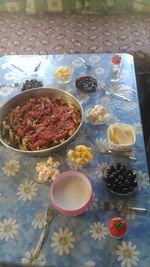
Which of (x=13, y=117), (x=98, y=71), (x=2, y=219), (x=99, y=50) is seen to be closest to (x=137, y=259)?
(x=2, y=219)

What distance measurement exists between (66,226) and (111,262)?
19 centimetres

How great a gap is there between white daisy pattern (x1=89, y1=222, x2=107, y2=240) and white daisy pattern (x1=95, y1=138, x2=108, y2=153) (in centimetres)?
34

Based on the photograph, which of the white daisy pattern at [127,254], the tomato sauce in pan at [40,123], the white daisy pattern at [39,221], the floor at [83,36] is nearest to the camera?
the white daisy pattern at [127,254]

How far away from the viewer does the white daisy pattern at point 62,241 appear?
2.97 feet

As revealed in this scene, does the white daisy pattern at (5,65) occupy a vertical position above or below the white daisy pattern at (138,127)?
above

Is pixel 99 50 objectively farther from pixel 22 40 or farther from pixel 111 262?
pixel 111 262

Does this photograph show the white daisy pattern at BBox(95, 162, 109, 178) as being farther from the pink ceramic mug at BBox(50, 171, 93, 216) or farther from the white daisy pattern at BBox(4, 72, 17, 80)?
the white daisy pattern at BBox(4, 72, 17, 80)

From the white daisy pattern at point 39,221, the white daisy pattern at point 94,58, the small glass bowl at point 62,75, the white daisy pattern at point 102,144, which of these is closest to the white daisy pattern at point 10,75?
the small glass bowl at point 62,75

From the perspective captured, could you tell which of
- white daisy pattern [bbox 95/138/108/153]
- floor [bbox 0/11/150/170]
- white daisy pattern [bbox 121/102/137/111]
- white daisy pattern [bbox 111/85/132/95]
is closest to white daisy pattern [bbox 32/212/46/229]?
white daisy pattern [bbox 95/138/108/153]

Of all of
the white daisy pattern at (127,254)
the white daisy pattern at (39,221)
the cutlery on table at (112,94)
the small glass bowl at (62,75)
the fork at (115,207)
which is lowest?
the white daisy pattern at (127,254)

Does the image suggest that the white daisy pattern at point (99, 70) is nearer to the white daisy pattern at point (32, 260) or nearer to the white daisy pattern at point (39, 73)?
the white daisy pattern at point (39, 73)

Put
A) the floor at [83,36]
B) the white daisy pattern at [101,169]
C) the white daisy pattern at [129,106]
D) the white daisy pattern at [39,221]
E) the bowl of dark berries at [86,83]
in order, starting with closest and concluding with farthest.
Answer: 1. the white daisy pattern at [39,221]
2. the white daisy pattern at [101,169]
3. the white daisy pattern at [129,106]
4. the bowl of dark berries at [86,83]
5. the floor at [83,36]

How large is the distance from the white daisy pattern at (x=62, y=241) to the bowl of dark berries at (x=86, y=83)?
797 mm

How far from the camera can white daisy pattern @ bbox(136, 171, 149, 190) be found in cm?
105
